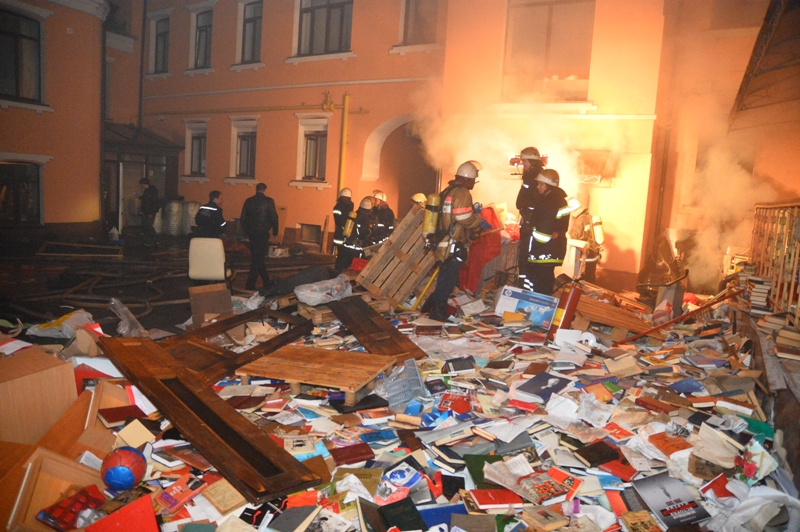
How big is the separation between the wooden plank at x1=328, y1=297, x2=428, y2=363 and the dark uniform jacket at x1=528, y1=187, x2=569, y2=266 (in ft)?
6.78

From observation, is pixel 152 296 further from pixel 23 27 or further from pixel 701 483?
pixel 23 27

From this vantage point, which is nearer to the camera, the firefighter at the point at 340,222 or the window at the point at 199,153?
the firefighter at the point at 340,222

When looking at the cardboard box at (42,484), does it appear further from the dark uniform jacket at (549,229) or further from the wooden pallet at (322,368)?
the dark uniform jacket at (549,229)

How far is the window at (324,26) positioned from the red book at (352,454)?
12.7m

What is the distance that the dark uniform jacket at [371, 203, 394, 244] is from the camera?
391 inches

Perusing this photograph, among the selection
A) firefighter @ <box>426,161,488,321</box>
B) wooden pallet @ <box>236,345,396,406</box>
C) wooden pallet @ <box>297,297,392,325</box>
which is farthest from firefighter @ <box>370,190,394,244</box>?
wooden pallet @ <box>236,345,396,406</box>

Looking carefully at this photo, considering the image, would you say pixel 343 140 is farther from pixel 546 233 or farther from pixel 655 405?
pixel 655 405

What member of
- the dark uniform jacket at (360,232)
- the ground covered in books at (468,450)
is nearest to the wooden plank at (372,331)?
the ground covered in books at (468,450)

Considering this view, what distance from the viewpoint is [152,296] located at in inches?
322

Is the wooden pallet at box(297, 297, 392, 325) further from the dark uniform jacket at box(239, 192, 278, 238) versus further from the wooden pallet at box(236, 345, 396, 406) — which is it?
the dark uniform jacket at box(239, 192, 278, 238)

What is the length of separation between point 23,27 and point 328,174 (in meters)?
7.65

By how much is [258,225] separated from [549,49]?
22.7ft

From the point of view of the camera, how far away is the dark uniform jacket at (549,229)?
6.66 m

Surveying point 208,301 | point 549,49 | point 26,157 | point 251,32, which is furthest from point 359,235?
point 251,32
